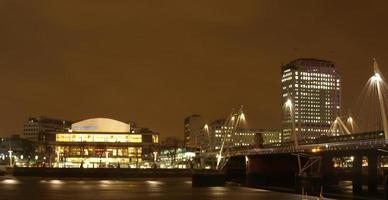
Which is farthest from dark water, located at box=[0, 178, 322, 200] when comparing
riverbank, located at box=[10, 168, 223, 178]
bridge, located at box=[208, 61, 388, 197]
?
riverbank, located at box=[10, 168, 223, 178]

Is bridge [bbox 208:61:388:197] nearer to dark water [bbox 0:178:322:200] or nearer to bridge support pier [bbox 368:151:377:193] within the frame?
bridge support pier [bbox 368:151:377:193]

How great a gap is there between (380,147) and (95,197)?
37368 millimetres

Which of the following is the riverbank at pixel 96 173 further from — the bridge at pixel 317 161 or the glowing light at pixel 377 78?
the glowing light at pixel 377 78

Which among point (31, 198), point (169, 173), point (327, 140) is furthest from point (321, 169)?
point (169, 173)

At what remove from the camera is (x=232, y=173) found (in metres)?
169

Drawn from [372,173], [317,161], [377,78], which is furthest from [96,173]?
[377,78]

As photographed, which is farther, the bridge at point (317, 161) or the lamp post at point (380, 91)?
the bridge at point (317, 161)

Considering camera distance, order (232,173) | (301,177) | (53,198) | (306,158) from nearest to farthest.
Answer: (53,198)
(301,177)
(306,158)
(232,173)

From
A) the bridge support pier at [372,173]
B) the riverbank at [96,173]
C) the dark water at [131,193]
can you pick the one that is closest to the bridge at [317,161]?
the bridge support pier at [372,173]

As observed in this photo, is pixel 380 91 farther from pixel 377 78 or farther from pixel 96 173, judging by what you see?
pixel 96 173

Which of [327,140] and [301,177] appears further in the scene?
[327,140]

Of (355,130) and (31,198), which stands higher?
(355,130)

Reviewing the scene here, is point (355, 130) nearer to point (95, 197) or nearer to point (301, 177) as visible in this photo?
point (301, 177)

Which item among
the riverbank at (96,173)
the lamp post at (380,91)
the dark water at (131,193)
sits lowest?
the dark water at (131,193)
